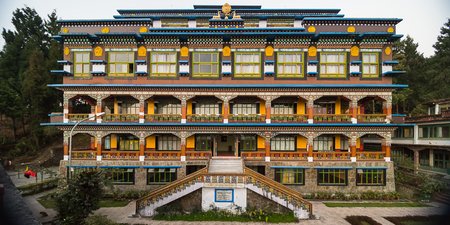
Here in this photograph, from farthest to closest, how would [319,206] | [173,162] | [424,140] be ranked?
[424,140] < [173,162] < [319,206]

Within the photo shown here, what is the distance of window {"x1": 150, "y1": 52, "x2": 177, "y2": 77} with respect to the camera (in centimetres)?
2555

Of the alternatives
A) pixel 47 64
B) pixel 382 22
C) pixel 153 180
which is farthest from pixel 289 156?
pixel 47 64

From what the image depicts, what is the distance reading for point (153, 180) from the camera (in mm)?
24859

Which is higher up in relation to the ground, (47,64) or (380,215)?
(47,64)

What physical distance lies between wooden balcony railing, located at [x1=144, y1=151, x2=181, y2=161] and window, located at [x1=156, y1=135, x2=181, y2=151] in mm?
1909

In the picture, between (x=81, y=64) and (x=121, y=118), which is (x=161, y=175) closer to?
(x=121, y=118)

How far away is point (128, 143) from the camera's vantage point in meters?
27.4

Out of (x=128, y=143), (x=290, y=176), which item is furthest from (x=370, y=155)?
(x=128, y=143)

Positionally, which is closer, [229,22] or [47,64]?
[229,22]

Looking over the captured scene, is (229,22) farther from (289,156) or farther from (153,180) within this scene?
(153,180)

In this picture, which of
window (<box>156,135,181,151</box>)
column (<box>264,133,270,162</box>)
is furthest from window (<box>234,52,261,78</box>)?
window (<box>156,135,181,151</box>)

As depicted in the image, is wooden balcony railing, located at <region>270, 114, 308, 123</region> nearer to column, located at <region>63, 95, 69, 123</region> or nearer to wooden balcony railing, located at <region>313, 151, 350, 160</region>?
wooden balcony railing, located at <region>313, 151, 350, 160</region>

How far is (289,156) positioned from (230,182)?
904 centimetres

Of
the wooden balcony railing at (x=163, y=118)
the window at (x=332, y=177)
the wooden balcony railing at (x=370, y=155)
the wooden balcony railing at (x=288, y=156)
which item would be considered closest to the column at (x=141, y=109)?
the wooden balcony railing at (x=163, y=118)
